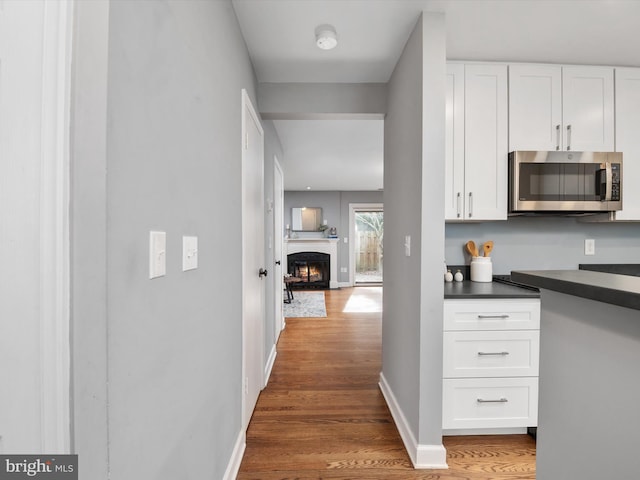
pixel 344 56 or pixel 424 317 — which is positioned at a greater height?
pixel 344 56

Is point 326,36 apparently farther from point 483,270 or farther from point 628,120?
point 628,120

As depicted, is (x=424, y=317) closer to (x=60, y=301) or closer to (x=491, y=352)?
(x=491, y=352)

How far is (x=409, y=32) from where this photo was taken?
179 cm

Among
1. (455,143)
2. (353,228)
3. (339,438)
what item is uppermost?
(455,143)

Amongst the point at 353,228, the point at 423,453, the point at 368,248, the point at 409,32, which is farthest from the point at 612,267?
the point at 368,248

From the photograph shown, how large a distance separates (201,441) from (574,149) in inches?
109

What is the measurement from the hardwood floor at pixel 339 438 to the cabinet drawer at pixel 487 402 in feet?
0.44

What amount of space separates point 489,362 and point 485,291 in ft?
1.36

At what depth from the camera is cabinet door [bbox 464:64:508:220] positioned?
204 cm

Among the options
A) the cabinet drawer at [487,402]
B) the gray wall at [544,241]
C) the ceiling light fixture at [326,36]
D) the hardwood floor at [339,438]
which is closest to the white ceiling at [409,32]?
the ceiling light fixture at [326,36]

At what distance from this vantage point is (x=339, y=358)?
3.04 m

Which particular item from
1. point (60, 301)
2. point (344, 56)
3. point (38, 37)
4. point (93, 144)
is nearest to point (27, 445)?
point (60, 301)

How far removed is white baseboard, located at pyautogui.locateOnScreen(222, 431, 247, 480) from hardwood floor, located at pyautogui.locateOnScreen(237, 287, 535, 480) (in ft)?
0.13

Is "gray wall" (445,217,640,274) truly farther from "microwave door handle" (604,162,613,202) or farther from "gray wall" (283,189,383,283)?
"gray wall" (283,189,383,283)
